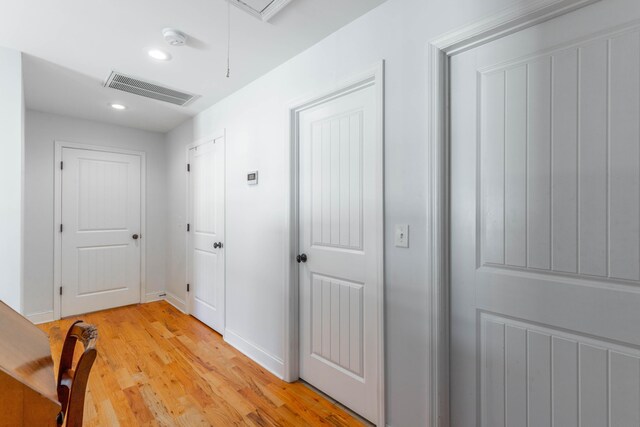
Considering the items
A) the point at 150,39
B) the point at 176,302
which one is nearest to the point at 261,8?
the point at 150,39

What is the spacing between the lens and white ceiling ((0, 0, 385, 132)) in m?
1.69

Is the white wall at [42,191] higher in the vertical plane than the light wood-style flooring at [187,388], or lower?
higher

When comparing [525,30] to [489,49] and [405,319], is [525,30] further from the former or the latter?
[405,319]

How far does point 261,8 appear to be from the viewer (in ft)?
5.52

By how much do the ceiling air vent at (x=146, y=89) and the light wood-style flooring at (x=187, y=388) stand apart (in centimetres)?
235

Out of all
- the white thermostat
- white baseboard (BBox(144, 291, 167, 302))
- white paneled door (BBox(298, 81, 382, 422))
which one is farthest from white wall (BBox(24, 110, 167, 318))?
white paneled door (BBox(298, 81, 382, 422))

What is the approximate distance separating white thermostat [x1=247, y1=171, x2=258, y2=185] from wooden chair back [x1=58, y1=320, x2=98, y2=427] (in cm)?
161

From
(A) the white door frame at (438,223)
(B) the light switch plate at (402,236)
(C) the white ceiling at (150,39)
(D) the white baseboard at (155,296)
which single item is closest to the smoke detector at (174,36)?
(C) the white ceiling at (150,39)

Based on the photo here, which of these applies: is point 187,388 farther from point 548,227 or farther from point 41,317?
point 41,317

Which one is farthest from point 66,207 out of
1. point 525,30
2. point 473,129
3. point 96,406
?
point 525,30

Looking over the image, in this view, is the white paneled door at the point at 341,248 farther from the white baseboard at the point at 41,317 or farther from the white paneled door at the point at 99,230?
the white baseboard at the point at 41,317

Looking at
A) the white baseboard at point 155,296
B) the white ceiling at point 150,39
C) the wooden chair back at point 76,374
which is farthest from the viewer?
the white baseboard at point 155,296

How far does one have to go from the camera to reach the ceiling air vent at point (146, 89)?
2.55 metres

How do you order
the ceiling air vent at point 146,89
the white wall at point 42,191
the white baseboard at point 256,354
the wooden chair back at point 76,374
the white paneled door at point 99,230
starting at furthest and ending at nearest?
the white paneled door at point 99,230 < the white wall at point 42,191 < the ceiling air vent at point 146,89 < the white baseboard at point 256,354 < the wooden chair back at point 76,374
